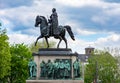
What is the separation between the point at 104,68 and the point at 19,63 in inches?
1029

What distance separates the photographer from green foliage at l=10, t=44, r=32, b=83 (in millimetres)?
76625

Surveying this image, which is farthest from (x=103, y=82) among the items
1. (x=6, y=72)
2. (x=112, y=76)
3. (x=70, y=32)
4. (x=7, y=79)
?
(x=70, y=32)

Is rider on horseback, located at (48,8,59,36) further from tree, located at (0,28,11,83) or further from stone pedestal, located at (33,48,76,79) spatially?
tree, located at (0,28,11,83)

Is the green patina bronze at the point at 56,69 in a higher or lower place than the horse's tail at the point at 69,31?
lower

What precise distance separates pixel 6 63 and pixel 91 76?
3540 centimetres

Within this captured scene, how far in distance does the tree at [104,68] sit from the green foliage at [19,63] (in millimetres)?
21561

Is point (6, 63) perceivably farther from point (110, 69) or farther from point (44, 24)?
point (110, 69)

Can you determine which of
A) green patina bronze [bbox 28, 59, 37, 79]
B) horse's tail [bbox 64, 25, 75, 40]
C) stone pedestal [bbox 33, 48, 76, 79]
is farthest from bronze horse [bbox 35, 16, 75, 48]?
green patina bronze [bbox 28, 59, 37, 79]

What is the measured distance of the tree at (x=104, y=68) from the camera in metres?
98.4

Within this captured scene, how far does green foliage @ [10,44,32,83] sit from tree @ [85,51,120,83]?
2156cm

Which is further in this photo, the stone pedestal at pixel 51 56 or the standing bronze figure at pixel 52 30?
the standing bronze figure at pixel 52 30

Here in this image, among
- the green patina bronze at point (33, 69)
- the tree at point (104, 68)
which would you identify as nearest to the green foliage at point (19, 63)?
the tree at point (104, 68)

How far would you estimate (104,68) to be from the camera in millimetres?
99125

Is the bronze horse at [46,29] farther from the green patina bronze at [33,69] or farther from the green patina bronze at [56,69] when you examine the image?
the green patina bronze at [33,69]
